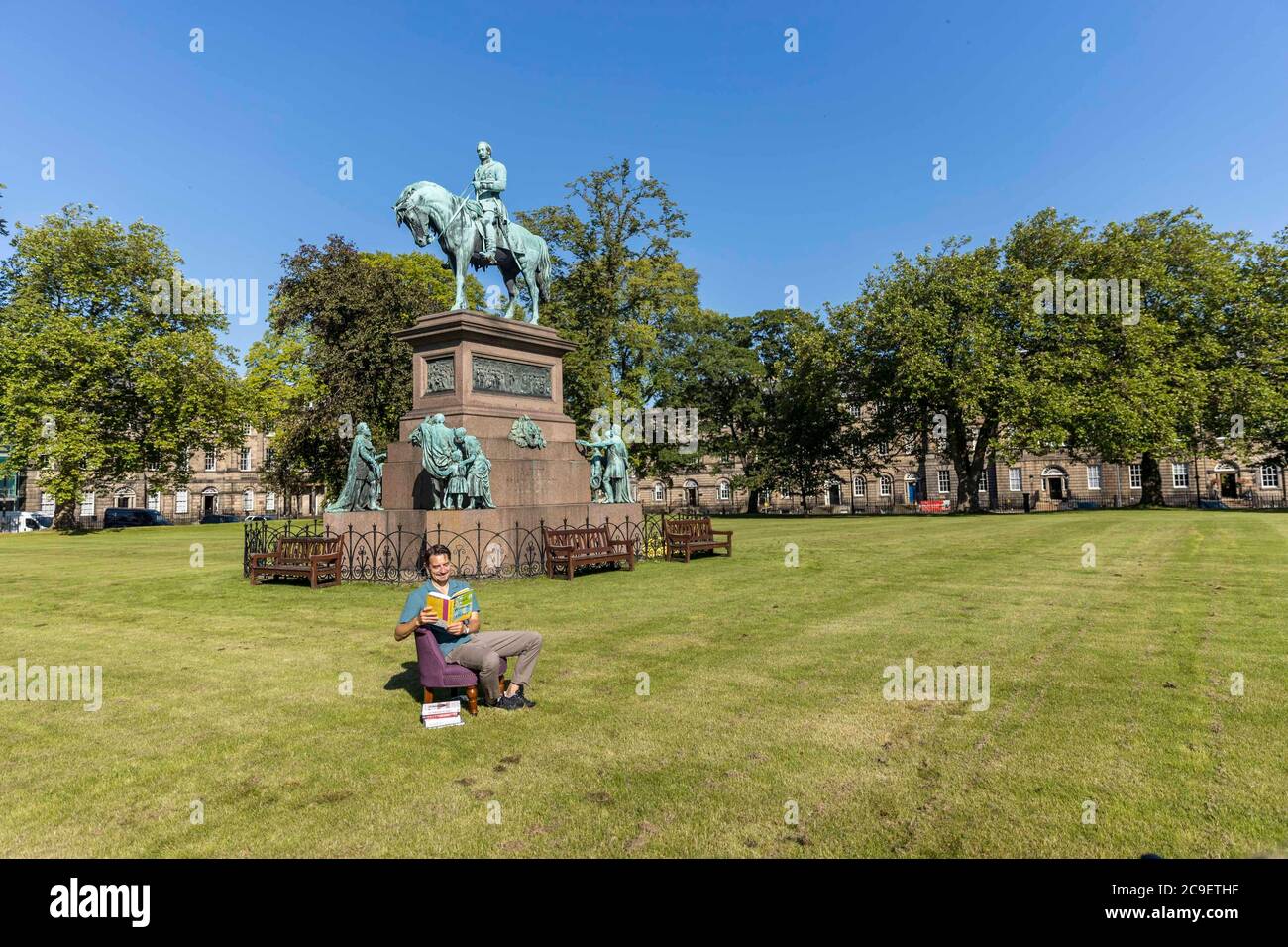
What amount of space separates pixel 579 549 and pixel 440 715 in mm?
8138

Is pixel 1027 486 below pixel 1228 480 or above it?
below

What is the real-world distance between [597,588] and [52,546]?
2489cm

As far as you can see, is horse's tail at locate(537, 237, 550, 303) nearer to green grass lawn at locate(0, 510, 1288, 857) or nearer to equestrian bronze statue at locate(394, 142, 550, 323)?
equestrian bronze statue at locate(394, 142, 550, 323)

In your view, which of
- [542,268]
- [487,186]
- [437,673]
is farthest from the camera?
[542,268]

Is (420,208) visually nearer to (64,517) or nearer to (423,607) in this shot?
(423,607)

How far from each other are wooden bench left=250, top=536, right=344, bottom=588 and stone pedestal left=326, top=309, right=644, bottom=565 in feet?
3.05

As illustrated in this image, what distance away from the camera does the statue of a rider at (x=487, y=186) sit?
16.0 metres

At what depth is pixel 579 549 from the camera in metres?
13.4

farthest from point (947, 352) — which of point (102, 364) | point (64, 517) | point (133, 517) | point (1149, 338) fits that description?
point (133, 517)

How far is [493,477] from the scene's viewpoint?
14.0m

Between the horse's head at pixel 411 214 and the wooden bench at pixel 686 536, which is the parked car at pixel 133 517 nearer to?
the horse's head at pixel 411 214

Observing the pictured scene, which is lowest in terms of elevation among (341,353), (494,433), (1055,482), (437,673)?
(437,673)
